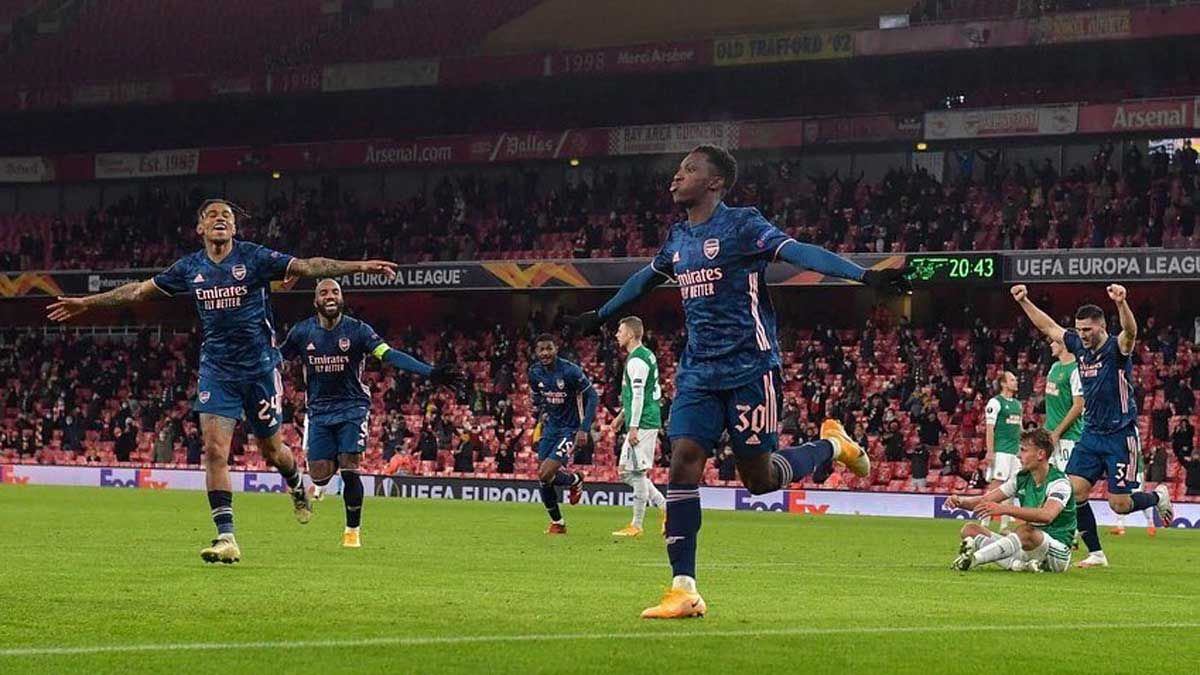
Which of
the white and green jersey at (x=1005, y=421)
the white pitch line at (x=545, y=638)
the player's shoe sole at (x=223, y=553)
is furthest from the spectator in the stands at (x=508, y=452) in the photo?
the white pitch line at (x=545, y=638)

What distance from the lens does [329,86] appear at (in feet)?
177

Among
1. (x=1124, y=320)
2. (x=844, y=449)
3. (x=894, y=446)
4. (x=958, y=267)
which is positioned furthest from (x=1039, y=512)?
(x=958, y=267)

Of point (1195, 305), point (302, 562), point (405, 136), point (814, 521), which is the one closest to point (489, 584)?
point (302, 562)

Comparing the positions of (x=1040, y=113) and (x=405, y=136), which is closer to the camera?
(x=1040, y=113)

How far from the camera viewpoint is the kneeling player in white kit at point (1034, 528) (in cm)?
1554

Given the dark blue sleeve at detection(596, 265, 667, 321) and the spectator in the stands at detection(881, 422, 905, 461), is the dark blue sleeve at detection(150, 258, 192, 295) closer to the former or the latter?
the dark blue sleeve at detection(596, 265, 667, 321)

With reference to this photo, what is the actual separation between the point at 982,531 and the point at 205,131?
46.7m

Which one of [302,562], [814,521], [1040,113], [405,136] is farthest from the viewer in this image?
[405,136]

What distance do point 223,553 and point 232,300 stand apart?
2021 mm

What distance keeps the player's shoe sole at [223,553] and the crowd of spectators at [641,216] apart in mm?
31619

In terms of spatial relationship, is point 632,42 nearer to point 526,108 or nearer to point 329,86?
point 526,108

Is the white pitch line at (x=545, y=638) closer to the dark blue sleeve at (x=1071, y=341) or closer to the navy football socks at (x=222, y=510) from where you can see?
the navy football socks at (x=222, y=510)

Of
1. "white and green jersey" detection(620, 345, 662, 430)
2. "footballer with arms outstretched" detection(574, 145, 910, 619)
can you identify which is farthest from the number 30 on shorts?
"white and green jersey" detection(620, 345, 662, 430)

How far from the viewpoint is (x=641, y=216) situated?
50.7m
